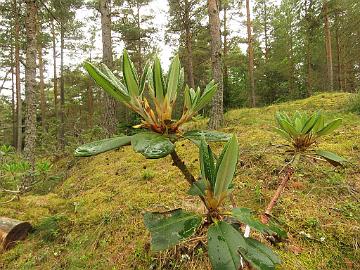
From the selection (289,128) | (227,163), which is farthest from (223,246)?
(289,128)

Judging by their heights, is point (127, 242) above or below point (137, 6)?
below

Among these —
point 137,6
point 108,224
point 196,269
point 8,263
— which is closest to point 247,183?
point 196,269

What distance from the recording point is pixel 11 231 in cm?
275

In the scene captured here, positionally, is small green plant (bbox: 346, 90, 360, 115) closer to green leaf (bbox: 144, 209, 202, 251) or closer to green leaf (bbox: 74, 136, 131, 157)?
green leaf (bbox: 144, 209, 202, 251)

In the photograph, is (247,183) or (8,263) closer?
(8,263)

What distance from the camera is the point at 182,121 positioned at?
0.79m

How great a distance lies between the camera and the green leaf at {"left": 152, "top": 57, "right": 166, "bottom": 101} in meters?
0.76

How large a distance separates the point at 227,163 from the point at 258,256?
264 millimetres

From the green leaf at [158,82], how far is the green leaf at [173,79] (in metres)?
0.03

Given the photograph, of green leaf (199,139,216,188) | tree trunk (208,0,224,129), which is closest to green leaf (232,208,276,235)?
green leaf (199,139,216,188)

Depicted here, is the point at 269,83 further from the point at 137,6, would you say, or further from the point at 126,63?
the point at 126,63

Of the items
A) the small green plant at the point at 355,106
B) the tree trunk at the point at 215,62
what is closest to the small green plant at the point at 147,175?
the tree trunk at the point at 215,62

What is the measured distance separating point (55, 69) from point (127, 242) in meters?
18.3

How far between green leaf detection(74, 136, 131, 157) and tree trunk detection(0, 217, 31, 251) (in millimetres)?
2619
